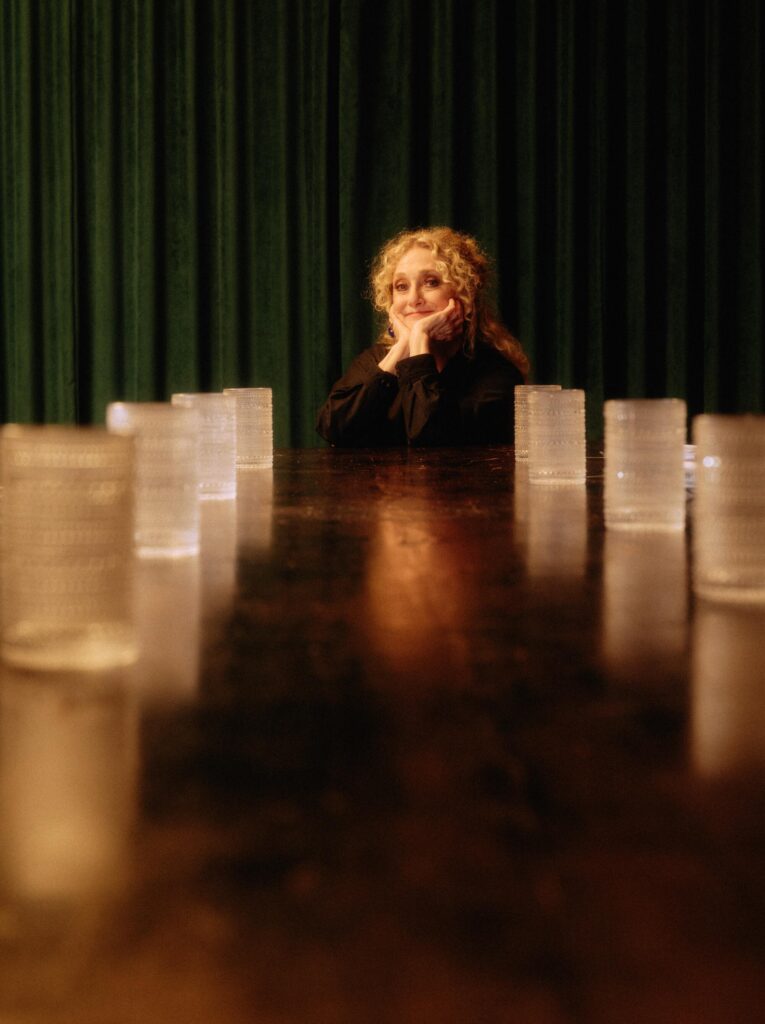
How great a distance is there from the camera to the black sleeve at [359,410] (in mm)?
3033

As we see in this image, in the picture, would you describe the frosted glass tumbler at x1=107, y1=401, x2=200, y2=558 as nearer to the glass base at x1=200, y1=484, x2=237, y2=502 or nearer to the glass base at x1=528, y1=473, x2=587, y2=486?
the glass base at x1=200, y1=484, x2=237, y2=502

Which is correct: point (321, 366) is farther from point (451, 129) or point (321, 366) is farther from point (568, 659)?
point (568, 659)

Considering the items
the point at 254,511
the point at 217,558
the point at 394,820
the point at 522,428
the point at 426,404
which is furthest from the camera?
the point at 426,404

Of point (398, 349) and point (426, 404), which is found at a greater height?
point (398, 349)

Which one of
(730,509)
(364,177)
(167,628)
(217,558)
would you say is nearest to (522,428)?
(217,558)

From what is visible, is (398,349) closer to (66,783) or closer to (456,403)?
(456,403)

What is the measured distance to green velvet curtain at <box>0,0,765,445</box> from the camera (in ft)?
15.1

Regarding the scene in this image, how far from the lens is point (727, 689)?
583 millimetres

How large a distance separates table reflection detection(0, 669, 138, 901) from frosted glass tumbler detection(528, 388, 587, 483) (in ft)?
3.61

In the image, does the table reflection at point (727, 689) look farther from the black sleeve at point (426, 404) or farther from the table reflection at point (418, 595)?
the black sleeve at point (426, 404)

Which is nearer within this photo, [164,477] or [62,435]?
[62,435]

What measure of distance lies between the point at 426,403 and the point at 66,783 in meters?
2.43

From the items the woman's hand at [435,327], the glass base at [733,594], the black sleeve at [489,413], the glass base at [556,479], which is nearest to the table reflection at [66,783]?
the glass base at [733,594]

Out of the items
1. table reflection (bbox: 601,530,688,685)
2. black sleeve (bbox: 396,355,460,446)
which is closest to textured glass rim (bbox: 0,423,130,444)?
table reflection (bbox: 601,530,688,685)
